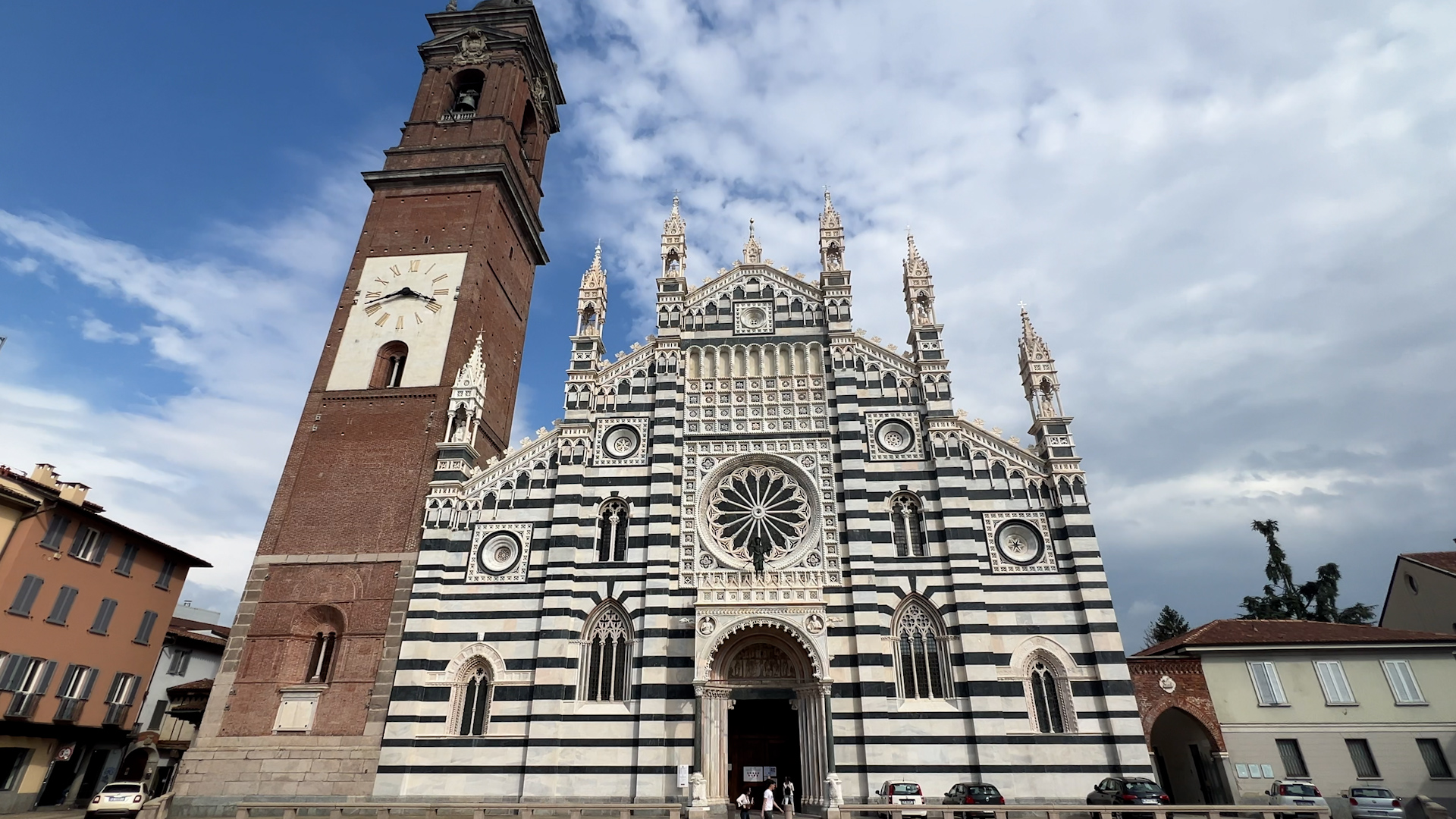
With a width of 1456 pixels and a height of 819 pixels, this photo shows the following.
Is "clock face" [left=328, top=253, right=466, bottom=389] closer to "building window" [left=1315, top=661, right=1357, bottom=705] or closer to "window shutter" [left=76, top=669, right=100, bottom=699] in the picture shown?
"window shutter" [left=76, top=669, right=100, bottom=699]

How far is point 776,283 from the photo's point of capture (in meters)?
30.2

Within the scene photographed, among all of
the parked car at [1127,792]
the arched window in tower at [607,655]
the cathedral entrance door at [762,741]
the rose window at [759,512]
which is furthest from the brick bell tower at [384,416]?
the parked car at [1127,792]

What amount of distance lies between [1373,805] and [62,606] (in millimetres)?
41494

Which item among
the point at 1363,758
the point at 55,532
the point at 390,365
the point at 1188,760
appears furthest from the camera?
the point at 390,365

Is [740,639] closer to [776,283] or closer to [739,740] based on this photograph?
[739,740]

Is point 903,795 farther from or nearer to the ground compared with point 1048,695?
nearer to the ground

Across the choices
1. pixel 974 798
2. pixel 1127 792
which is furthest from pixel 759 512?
pixel 1127 792

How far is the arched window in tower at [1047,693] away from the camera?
894 inches

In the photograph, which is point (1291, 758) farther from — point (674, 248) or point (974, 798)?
point (674, 248)

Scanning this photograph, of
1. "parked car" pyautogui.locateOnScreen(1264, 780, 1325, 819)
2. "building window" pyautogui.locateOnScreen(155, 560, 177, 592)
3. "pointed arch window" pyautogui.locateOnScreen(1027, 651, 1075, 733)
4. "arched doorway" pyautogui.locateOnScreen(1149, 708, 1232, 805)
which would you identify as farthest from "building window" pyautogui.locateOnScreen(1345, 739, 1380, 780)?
"building window" pyautogui.locateOnScreen(155, 560, 177, 592)

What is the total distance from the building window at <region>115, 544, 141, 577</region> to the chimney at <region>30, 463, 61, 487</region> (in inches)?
153

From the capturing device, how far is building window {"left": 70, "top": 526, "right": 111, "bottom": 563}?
27875 mm

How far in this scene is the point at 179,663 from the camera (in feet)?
121

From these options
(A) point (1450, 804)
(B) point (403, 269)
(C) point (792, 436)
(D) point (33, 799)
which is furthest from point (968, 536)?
(D) point (33, 799)
